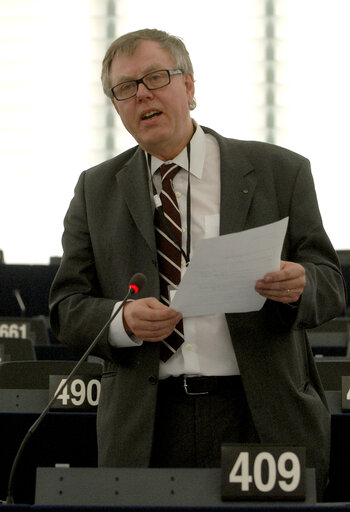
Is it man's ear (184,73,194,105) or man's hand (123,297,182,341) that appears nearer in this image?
man's hand (123,297,182,341)

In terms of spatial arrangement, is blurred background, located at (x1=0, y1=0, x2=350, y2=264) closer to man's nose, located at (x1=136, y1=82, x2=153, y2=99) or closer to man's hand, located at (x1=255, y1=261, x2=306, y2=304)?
man's nose, located at (x1=136, y1=82, x2=153, y2=99)

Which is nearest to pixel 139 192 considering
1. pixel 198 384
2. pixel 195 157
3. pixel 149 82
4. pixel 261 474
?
pixel 195 157

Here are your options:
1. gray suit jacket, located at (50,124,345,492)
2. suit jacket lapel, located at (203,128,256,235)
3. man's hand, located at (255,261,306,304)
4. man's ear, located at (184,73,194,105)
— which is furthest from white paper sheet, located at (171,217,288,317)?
man's ear, located at (184,73,194,105)

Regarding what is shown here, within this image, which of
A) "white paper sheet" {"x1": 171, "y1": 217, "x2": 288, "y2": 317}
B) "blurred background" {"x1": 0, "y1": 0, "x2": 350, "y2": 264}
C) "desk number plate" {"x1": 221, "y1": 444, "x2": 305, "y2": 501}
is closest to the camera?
"desk number plate" {"x1": 221, "y1": 444, "x2": 305, "y2": 501}

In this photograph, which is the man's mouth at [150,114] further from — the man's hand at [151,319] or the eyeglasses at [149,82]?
the man's hand at [151,319]

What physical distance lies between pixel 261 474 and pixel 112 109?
883 cm

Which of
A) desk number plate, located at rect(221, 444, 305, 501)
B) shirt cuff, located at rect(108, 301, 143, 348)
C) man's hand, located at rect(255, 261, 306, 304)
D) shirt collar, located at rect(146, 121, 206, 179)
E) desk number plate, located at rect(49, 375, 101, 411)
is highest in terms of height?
shirt collar, located at rect(146, 121, 206, 179)

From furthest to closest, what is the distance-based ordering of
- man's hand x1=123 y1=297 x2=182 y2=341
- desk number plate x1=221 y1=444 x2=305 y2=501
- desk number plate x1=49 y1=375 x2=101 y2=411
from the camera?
desk number plate x1=49 y1=375 x2=101 y2=411
man's hand x1=123 y1=297 x2=182 y2=341
desk number plate x1=221 y1=444 x2=305 y2=501

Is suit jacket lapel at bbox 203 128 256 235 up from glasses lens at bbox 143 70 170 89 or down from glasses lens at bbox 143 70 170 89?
down

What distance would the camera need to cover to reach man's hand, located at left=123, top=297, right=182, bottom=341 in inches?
97.3

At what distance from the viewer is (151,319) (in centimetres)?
248

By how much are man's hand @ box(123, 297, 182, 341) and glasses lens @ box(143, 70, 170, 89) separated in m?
0.56

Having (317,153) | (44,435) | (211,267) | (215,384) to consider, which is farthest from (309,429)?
(317,153)

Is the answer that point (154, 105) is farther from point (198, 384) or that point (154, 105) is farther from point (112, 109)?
point (112, 109)
